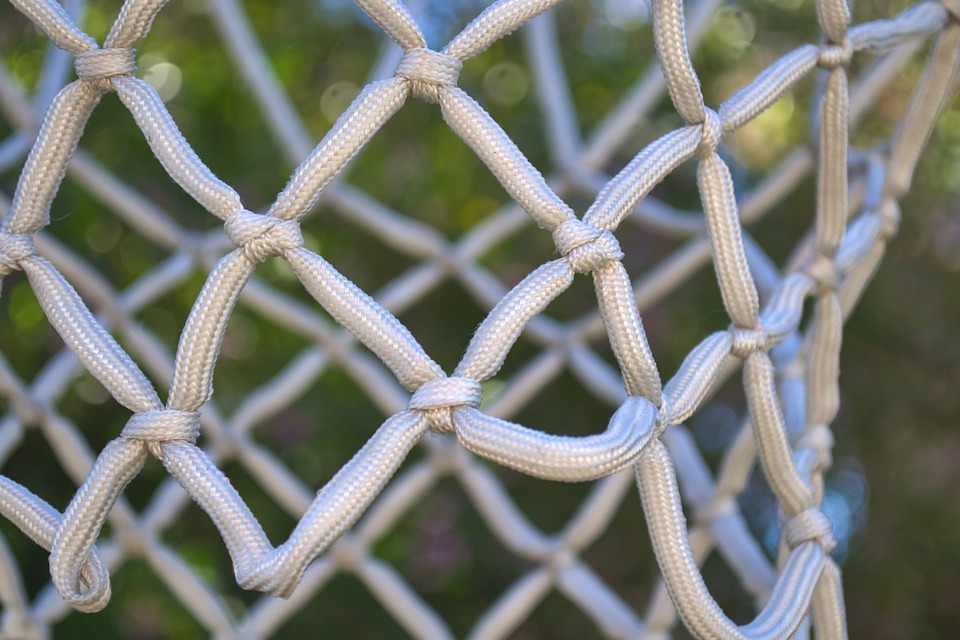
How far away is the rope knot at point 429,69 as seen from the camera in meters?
0.43

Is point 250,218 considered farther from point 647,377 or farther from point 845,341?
point 845,341

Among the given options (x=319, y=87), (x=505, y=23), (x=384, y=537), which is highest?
(x=319, y=87)

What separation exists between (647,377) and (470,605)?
767 millimetres

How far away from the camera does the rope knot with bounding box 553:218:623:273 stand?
43 cm

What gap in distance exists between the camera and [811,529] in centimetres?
55

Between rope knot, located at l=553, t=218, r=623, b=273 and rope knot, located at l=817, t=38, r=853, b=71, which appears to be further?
rope knot, located at l=817, t=38, r=853, b=71

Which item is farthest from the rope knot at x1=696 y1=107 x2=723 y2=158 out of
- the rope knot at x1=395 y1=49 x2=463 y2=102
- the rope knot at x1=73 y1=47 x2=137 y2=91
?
the rope knot at x1=73 y1=47 x2=137 y2=91

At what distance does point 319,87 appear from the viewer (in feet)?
3.94

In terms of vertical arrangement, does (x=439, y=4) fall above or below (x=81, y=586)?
above

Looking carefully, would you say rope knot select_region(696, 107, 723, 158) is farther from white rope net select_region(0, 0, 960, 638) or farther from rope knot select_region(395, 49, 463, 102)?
rope knot select_region(395, 49, 463, 102)

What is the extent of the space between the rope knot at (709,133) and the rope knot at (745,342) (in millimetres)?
87

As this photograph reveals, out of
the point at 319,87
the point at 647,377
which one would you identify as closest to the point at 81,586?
the point at 647,377

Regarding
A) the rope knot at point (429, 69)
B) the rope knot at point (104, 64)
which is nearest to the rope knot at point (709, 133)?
the rope knot at point (429, 69)

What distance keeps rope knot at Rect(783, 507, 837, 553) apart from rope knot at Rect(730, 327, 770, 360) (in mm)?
99
